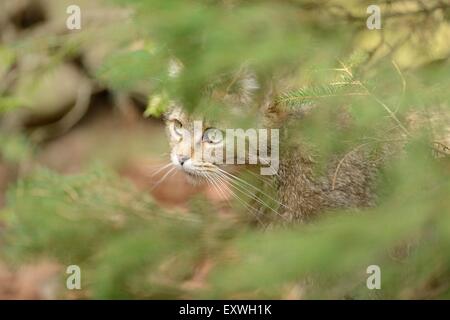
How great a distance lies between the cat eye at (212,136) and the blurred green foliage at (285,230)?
31cm

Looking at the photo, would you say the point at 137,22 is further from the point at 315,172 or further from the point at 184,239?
the point at 315,172

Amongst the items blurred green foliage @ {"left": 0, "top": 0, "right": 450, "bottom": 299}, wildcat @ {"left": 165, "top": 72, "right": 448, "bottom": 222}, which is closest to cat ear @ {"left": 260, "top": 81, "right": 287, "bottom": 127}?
wildcat @ {"left": 165, "top": 72, "right": 448, "bottom": 222}

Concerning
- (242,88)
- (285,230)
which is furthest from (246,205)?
(285,230)

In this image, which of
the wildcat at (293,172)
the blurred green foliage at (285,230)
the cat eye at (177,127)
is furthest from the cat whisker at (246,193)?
the blurred green foliage at (285,230)

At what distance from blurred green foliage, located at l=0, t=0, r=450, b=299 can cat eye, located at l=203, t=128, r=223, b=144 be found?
12.2 inches

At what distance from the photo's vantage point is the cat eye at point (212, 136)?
292 centimetres

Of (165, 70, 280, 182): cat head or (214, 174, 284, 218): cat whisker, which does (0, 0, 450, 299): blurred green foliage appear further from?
(214, 174, 284, 218): cat whisker

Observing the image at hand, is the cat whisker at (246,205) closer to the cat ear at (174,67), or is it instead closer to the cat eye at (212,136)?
the cat eye at (212,136)

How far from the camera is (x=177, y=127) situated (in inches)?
123

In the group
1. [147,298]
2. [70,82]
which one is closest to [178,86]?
[147,298]

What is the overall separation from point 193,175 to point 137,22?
44.3 inches

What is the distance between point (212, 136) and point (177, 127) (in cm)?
24

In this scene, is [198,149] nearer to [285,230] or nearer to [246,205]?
[246,205]

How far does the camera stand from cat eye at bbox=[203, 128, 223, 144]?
292 centimetres
